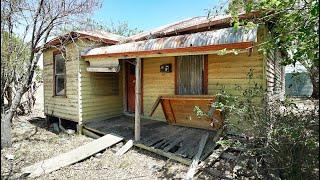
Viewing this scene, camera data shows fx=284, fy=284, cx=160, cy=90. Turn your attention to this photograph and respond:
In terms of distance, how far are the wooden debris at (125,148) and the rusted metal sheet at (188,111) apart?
1.58 metres

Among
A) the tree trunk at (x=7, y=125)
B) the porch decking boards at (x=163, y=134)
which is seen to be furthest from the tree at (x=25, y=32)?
the porch decking boards at (x=163, y=134)

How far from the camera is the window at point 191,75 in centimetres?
832

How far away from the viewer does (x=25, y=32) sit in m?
7.98

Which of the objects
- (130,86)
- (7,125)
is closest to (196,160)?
(7,125)

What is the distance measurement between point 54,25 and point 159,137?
455 centimetres

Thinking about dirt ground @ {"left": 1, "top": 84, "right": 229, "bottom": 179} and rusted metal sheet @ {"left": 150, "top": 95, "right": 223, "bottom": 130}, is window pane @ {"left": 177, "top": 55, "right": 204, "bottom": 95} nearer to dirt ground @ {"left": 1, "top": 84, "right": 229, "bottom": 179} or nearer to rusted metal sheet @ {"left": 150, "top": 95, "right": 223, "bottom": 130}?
rusted metal sheet @ {"left": 150, "top": 95, "right": 223, "bottom": 130}

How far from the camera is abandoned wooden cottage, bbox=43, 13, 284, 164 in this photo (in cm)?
678

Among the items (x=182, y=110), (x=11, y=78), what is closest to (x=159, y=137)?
(x=182, y=110)

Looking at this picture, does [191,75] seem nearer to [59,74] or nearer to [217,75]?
[217,75]

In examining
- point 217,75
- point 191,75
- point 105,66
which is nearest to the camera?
point 217,75

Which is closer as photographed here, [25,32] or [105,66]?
[25,32]

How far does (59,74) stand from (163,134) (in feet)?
17.5

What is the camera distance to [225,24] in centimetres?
754

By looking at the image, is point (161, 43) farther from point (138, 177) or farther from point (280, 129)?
point (280, 129)
